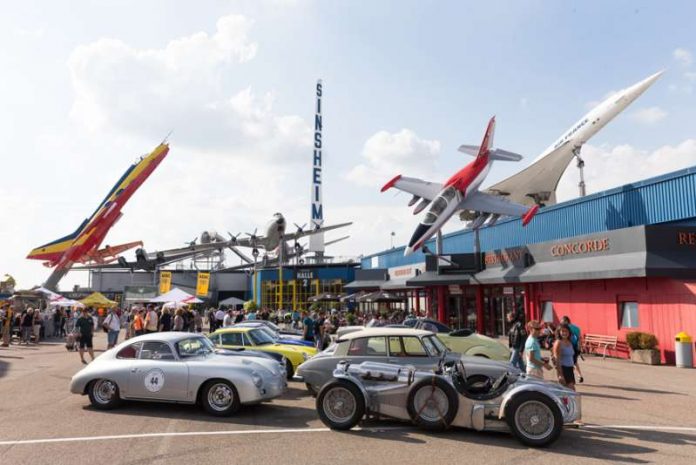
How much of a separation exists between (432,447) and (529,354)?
3.45 meters

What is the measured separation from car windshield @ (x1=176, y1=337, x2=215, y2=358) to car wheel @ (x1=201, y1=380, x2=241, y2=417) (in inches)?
33.9

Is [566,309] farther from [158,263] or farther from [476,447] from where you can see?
[158,263]

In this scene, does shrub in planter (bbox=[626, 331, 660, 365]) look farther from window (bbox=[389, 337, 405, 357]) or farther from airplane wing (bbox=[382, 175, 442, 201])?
airplane wing (bbox=[382, 175, 442, 201])

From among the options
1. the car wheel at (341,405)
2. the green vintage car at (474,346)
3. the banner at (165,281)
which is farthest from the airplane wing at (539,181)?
the car wheel at (341,405)

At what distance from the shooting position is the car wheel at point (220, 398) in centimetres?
885

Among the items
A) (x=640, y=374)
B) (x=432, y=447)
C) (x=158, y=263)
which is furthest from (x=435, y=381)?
(x=158, y=263)

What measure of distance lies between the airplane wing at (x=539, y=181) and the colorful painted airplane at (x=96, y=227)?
34.1m

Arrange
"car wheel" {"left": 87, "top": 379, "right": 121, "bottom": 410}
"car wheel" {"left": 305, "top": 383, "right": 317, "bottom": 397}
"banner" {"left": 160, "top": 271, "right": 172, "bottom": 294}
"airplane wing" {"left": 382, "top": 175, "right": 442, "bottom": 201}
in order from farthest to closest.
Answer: "banner" {"left": 160, "top": 271, "right": 172, "bottom": 294}, "airplane wing" {"left": 382, "top": 175, "right": 442, "bottom": 201}, "car wheel" {"left": 305, "top": 383, "right": 317, "bottom": 397}, "car wheel" {"left": 87, "top": 379, "right": 121, "bottom": 410}

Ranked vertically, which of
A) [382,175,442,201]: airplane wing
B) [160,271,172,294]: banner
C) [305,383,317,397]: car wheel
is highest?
[382,175,442,201]: airplane wing

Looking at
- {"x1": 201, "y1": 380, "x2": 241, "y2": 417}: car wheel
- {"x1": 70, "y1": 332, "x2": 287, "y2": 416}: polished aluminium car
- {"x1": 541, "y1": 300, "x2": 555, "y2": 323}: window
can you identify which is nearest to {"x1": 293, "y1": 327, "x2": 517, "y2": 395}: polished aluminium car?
{"x1": 70, "y1": 332, "x2": 287, "y2": 416}: polished aluminium car

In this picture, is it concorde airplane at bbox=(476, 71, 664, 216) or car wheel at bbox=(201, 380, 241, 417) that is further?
concorde airplane at bbox=(476, 71, 664, 216)

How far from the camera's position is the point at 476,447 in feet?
22.8

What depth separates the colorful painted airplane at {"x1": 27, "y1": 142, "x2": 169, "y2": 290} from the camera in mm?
50781

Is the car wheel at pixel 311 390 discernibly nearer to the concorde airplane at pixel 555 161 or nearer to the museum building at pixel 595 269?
the museum building at pixel 595 269
